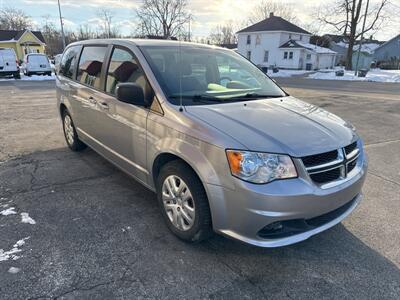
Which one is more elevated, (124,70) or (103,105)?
(124,70)

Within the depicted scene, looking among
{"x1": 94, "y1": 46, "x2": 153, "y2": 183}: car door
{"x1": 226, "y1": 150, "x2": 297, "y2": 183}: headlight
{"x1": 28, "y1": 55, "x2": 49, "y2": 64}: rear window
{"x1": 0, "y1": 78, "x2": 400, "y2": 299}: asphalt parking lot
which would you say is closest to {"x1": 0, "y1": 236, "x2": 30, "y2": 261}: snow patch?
{"x1": 0, "y1": 78, "x2": 400, "y2": 299}: asphalt parking lot

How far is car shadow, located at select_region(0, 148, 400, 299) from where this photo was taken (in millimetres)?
2496

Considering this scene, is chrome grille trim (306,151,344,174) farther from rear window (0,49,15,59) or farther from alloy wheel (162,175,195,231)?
rear window (0,49,15,59)

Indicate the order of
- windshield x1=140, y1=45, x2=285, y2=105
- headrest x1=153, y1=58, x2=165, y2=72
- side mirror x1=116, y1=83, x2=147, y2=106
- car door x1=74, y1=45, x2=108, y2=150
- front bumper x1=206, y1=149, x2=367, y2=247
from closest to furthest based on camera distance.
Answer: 1. front bumper x1=206, y1=149, x2=367, y2=247
2. side mirror x1=116, y1=83, x2=147, y2=106
3. windshield x1=140, y1=45, x2=285, y2=105
4. headrest x1=153, y1=58, x2=165, y2=72
5. car door x1=74, y1=45, x2=108, y2=150

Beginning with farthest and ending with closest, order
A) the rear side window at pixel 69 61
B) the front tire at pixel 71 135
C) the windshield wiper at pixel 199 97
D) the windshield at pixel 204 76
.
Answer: the front tire at pixel 71 135
the rear side window at pixel 69 61
the windshield at pixel 204 76
the windshield wiper at pixel 199 97

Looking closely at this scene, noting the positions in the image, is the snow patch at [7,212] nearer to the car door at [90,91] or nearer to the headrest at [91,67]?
the car door at [90,91]

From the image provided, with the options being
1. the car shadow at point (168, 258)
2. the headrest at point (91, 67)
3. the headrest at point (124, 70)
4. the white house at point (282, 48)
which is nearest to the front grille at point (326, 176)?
the car shadow at point (168, 258)

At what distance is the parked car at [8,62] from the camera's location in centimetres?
2136

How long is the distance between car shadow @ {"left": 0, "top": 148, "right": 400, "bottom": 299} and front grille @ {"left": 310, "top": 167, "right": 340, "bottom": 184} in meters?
0.75

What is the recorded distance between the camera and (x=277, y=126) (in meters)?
2.80

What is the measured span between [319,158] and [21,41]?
201ft

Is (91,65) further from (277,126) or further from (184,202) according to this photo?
(277,126)

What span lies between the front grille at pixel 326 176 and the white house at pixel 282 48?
46.7 m

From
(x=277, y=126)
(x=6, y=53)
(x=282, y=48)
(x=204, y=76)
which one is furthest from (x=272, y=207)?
(x=282, y=48)
